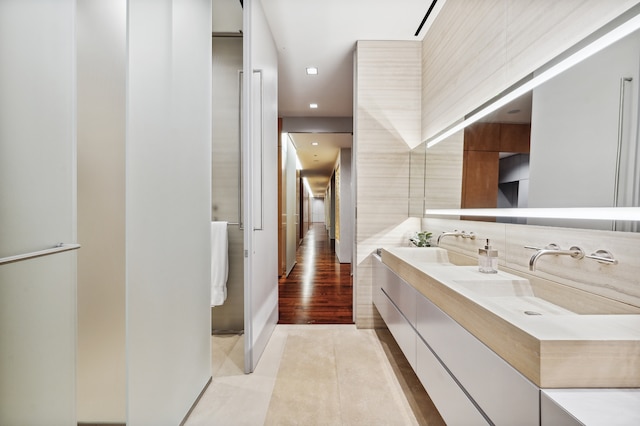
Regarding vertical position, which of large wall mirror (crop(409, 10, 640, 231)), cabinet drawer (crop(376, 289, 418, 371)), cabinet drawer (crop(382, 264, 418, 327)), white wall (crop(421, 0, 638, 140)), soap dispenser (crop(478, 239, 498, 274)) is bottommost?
cabinet drawer (crop(376, 289, 418, 371))

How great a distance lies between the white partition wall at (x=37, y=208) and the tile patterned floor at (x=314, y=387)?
0.96m

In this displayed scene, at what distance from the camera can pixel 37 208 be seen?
31.0 inches

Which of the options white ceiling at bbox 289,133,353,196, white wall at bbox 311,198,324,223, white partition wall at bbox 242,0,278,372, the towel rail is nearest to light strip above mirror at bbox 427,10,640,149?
white partition wall at bbox 242,0,278,372

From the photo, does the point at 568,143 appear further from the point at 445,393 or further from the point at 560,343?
the point at 445,393

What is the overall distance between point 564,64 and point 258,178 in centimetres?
179

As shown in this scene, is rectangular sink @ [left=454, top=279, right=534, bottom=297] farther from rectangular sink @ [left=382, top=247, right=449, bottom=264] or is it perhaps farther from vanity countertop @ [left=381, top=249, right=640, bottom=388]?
rectangular sink @ [left=382, top=247, right=449, bottom=264]

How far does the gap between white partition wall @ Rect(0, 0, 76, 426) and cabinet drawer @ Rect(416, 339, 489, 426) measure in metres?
1.23

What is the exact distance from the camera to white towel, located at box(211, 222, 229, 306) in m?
2.41

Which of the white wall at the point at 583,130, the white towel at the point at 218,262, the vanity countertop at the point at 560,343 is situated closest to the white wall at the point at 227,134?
the white towel at the point at 218,262

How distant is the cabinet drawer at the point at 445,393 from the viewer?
0.98 metres

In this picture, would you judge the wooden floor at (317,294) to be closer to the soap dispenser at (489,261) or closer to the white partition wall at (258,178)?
the white partition wall at (258,178)

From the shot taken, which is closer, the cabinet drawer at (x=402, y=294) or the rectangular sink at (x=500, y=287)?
the rectangular sink at (x=500, y=287)

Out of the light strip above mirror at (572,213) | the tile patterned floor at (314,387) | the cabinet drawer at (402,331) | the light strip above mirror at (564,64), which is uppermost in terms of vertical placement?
the light strip above mirror at (564,64)

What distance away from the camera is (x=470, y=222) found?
6.21 ft
